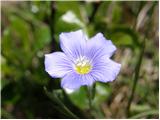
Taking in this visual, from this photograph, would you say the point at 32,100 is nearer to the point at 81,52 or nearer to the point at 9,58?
the point at 9,58

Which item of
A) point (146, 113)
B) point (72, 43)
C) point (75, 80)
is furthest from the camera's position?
point (146, 113)

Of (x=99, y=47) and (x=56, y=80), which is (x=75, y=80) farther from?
(x=56, y=80)

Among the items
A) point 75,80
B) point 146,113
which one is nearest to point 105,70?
point 75,80

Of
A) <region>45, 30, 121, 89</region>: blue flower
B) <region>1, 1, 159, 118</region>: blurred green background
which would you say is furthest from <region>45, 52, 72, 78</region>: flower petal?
<region>1, 1, 159, 118</region>: blurred green background

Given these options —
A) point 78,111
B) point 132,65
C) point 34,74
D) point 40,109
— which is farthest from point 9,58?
point 132,65

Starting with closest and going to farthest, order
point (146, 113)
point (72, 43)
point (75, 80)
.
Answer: point (75, 80) → point (72, 43) → point (146, 113)

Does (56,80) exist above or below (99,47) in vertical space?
below

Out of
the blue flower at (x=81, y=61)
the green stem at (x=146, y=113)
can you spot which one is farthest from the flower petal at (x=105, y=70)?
the green stem at (x=146, y=113)
